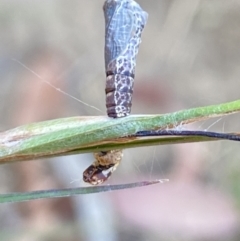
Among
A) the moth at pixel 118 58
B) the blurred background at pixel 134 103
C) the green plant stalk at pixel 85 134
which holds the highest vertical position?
the blurred background at pixel 134 103

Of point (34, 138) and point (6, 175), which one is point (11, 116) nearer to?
point (6, 175)

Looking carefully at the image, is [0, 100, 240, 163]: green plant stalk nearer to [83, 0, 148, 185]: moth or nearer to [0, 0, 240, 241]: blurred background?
[83, 0, 148, 185]: moth

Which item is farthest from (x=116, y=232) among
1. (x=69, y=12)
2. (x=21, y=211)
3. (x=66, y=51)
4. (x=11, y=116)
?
(x=69, y=12)

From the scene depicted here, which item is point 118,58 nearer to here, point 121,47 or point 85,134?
point 121,47

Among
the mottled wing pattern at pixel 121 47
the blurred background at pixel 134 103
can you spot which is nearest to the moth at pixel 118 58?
the mottled wing pattern at pixel 121 47

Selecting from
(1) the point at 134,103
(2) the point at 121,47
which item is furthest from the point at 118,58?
(1) the point at 134,103

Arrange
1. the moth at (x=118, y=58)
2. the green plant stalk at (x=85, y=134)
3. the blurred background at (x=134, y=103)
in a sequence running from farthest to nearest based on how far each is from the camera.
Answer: the blurred background at (x=134, y=103) < the moth at (x=118, y=58) < the green plant stalk at (x=85, y=134)

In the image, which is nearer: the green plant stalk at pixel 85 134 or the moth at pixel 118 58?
the green plant stalk at pixel 85 134

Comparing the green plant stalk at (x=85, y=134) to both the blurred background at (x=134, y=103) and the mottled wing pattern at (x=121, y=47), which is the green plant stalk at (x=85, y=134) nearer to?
the mottled wing pattern at (x=121, y=47)
